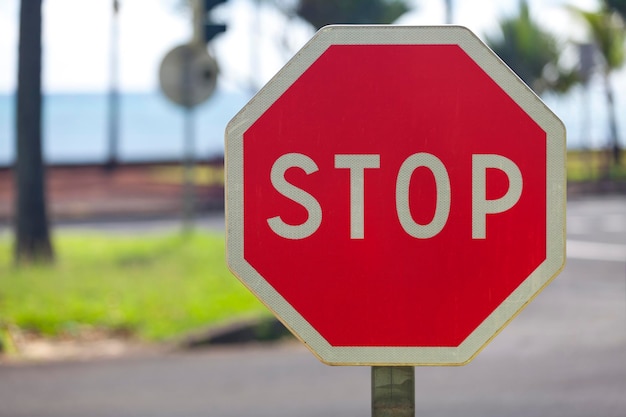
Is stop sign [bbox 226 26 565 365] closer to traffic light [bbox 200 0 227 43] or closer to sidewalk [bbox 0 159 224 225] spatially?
traffic light [bbox 200 0 227 43]

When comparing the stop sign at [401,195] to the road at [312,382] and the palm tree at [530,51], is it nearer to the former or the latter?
the road at [312,382]

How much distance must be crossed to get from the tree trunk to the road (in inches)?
160

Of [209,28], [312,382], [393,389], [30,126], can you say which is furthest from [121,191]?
[393,389]

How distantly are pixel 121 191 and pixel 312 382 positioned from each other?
64.3ft

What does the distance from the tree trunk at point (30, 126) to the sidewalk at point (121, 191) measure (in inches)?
258

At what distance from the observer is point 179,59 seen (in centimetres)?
1156

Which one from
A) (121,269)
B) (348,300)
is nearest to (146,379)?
(121,269)

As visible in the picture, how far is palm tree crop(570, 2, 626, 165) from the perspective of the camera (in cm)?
3105

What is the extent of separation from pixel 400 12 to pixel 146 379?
25817mm

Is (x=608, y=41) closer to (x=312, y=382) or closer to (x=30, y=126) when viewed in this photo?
(x=30, y=126)

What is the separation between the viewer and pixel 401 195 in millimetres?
1745

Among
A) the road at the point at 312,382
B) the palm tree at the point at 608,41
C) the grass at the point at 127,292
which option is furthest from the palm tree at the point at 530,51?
the road at the point at 312,382

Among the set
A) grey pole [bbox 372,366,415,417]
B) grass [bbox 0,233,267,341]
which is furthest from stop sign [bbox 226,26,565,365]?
grass [bbox 0,233,267,341]

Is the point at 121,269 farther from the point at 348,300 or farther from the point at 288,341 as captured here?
the point at 348,300
